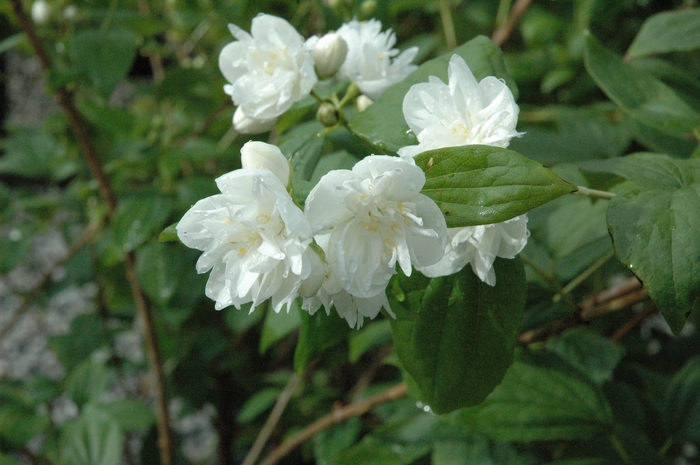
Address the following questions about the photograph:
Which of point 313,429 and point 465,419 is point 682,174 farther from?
point 313,429

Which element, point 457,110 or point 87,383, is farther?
point 87,383

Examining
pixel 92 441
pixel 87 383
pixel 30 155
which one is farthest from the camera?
pixel 30 155

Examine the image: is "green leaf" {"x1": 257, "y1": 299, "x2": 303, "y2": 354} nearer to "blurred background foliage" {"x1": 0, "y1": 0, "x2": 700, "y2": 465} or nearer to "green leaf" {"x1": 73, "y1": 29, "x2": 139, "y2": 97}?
"blurred background foliage" {"x1": 0, "y1": 0, "x2": 700, "y2": 465}

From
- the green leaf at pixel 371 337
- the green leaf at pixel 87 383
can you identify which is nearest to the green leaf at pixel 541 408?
the green leaf at pixel 371 337

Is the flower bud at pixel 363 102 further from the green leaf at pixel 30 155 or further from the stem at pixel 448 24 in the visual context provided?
the green leaf at pixel 30 155

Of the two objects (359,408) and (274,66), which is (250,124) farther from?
(359,408)

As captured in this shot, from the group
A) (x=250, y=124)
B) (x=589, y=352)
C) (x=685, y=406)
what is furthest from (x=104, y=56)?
(x=685, y=406)

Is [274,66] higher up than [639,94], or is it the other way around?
[274,66]
